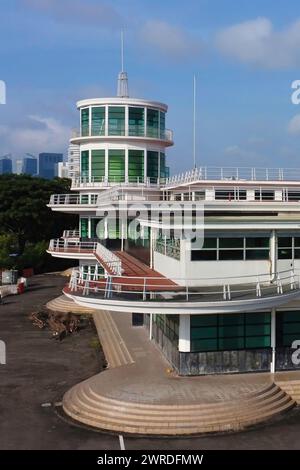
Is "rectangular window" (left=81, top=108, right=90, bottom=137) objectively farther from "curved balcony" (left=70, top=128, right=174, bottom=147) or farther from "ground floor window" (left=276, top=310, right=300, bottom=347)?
"ground floor window" (left=276, top=310, right=300, bottom=347)

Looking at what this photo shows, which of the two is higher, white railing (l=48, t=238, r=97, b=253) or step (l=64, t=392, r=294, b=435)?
white railing (l=48, t=238, r=97, b=253)

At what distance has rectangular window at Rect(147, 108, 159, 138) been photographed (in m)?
45.2

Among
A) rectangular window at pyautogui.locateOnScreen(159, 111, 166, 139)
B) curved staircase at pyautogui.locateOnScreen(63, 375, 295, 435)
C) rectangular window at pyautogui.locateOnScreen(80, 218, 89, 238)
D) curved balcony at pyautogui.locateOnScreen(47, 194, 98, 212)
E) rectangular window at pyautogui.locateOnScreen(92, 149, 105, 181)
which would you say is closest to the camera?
curved staircase at pyautogui.locateOnScreen(63, 375, 295, 435)

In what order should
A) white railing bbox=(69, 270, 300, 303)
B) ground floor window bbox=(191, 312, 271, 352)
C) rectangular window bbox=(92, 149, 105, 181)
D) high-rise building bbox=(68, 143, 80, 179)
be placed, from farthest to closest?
high-rise building bbox=(68, 143, 80, 179), rectangular window bbox=(92, 149, 105, 181), ground floor window bbox=(191, 312, 271, 352), white railing bbox=(69, 270, 300, 303)

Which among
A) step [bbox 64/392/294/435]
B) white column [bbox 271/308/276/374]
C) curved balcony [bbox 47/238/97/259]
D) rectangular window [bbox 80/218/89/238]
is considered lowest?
step [bbox 64/392/294/435]

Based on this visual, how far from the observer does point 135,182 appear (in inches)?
1754

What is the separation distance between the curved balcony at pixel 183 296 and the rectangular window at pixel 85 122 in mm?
26845

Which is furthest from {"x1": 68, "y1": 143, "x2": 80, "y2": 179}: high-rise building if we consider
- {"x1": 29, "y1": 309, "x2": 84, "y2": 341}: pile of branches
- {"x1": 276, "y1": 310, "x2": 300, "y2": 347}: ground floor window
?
{"x1": 276, "y1": 310, "x2": 300, "y2": 347}: ground floor window

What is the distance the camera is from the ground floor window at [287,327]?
19984 millimetres

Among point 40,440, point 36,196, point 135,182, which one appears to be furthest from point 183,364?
point 36,196

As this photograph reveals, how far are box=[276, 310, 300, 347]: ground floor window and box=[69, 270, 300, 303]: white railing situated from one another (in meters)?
1.09

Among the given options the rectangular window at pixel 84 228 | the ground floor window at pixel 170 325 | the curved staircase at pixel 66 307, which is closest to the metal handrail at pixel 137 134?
the rectangular window at pixel 84 228

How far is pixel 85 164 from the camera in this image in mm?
45625

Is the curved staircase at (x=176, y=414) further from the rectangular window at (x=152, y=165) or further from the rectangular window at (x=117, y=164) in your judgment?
the rectangular window at (x=152, y=165)
